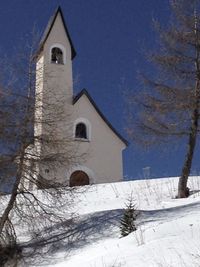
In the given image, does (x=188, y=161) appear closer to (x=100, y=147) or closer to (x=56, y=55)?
(x=100, y=147)

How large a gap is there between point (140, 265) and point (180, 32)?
10.0m

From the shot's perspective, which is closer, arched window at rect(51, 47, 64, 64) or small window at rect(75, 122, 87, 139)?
small window at rect(75, 122, 87, 139)

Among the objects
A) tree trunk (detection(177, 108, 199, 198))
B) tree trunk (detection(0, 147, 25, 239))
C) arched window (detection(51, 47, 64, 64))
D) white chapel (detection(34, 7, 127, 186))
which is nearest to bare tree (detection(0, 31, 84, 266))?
tree trunk (detection(0, 147, 25, 239))

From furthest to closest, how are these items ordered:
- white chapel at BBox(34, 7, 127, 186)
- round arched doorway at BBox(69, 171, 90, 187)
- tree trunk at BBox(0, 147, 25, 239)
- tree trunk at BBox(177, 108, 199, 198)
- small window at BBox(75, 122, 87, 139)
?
small window at BBox(75, 122, 87, 139), white chapel at BBox(34, 7, 127, 186), round arched doorway at BBox(69, 171, 90, 187), tree trunk at BBox(177, 108, 199, 198), tree trunk at BBox(0, 147, 25, 239)

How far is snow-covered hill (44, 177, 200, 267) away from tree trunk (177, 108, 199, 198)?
1.17 ft

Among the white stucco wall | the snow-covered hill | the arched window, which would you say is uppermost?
the arched window

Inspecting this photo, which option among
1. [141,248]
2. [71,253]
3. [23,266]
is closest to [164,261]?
[141,248]

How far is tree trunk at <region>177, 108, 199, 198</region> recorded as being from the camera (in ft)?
45.2

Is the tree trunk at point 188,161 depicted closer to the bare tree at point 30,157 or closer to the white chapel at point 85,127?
the bare tree at point 30,157

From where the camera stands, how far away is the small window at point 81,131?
23.9 meters

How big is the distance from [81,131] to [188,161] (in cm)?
1071

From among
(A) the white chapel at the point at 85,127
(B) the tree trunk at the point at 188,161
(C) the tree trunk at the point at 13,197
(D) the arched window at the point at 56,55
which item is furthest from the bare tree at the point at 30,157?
(D) the arched window at the point at 56,55

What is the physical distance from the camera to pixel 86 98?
24391mm

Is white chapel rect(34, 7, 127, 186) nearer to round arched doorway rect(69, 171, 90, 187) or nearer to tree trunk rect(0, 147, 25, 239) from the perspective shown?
round arched doorway rect(69, 171, 90, 187)
